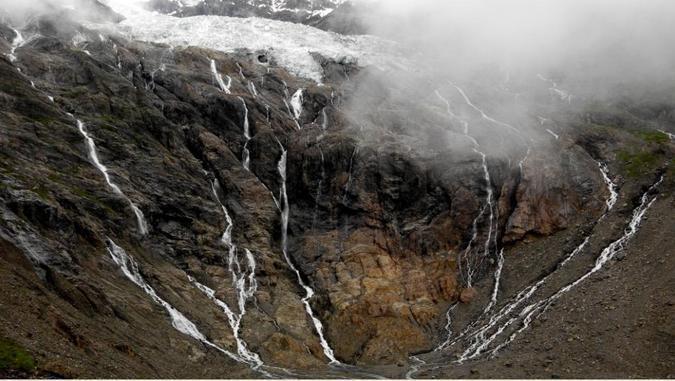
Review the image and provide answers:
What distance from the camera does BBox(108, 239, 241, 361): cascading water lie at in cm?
5125

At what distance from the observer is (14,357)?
2642 centimetres

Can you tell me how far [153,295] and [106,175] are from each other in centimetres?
2089

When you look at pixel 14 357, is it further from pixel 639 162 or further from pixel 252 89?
pixel 252 89

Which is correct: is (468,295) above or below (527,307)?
below

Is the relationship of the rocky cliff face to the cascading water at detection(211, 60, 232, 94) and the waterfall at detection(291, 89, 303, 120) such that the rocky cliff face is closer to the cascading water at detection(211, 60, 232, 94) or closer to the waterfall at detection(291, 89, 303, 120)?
the cascading water at detection(211, 60, 232, 94)

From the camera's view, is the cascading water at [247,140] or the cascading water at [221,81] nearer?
the cascading water at [247,140]

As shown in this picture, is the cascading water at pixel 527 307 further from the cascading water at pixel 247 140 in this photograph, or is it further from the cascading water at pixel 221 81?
the cascading water at pixel 221 81

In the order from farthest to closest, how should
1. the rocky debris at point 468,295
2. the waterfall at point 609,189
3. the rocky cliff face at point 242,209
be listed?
the waterfall at point 609,189
the rocky debris at point 468,295
the rocky cliff face at point 242,209

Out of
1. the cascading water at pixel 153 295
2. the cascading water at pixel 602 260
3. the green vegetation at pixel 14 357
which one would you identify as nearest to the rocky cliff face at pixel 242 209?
the cascading water at pixel 153 295

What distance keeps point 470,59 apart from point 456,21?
44.0m

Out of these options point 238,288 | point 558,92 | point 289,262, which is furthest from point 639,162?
point 238,288

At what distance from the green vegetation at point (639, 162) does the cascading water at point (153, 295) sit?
204 ft

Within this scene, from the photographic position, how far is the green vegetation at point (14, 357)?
1010 inches

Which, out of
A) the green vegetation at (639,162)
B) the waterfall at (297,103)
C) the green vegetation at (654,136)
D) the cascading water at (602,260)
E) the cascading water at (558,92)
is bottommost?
the cascading water at (602,260)
